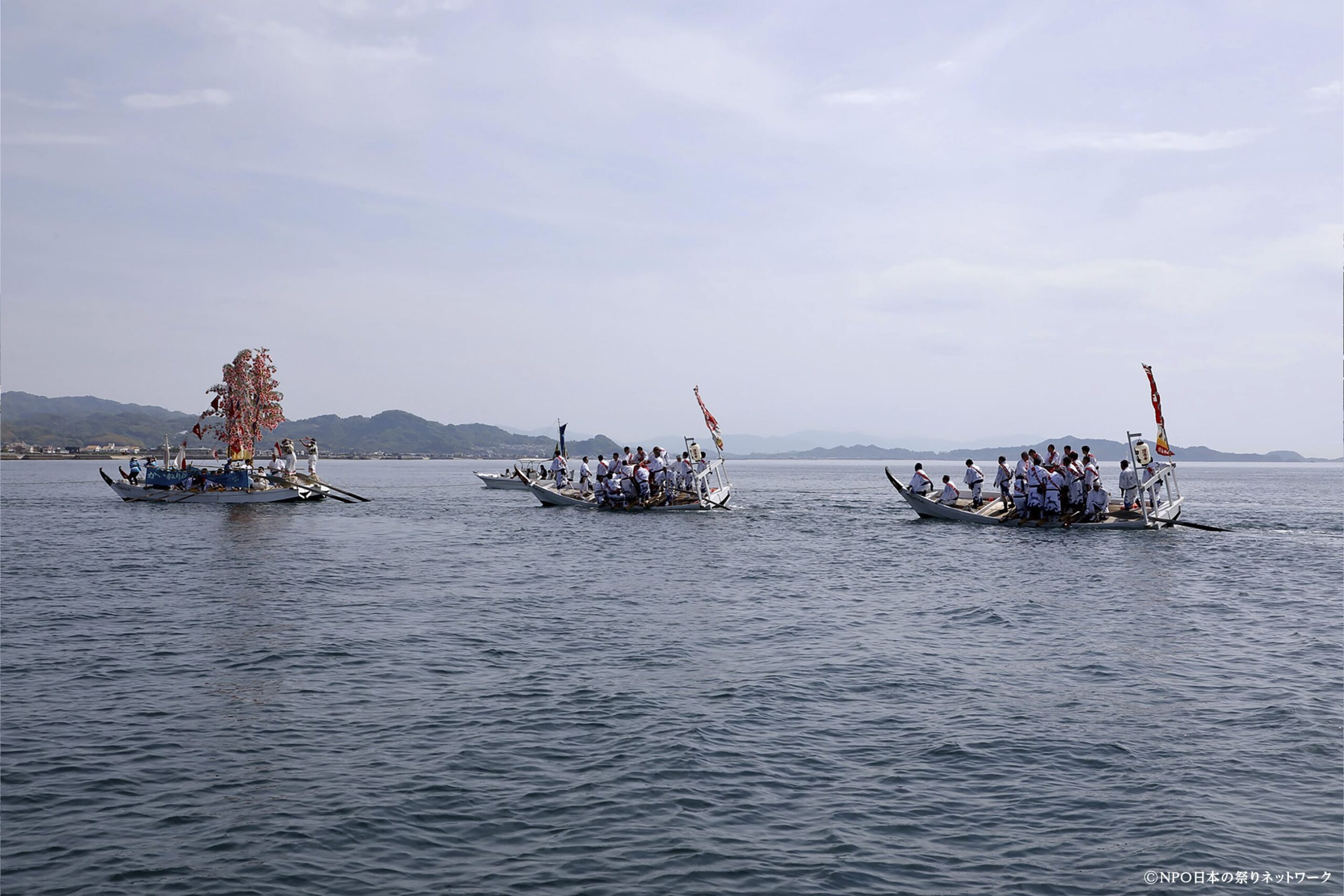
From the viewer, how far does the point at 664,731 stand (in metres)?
11.8

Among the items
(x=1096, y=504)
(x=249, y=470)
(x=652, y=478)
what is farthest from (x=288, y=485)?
(x=1096, y=504)

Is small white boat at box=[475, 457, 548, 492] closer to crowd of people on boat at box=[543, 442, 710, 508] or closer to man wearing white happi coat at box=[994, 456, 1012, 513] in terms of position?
crowd of people on boat at box=[543, 442, 710, 508]

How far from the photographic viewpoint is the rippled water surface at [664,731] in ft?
27.3

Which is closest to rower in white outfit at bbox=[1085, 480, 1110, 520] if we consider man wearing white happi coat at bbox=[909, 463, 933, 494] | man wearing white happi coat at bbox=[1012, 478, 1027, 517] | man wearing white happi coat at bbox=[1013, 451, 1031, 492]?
man wearing white happi coat at bbox=[1012, 478, 1027, 517]

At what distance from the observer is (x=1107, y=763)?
35.0 ft

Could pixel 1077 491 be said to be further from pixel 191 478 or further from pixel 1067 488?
pixel 191 478

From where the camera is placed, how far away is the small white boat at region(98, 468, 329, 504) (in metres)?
56.0

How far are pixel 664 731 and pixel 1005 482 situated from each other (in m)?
34.5

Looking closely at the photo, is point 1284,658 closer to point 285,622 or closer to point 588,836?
point 588,836

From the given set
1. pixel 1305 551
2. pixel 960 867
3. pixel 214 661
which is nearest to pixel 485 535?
pixel 214 661

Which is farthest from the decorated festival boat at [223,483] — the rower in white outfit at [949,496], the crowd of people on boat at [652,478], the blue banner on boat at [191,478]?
the rower in white outfit at [949,496]

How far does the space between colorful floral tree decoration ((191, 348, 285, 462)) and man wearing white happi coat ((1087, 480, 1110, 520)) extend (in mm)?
65055

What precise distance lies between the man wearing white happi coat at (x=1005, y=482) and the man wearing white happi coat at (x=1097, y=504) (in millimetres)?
3504

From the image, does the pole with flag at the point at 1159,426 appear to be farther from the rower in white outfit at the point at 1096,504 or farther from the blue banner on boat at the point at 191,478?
the blue banner on boat at the point at 191,478
